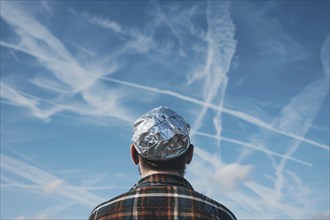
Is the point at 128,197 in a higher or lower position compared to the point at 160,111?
lower

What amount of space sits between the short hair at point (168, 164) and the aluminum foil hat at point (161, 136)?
0.21 ft

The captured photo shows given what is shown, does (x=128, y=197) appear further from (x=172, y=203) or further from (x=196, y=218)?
(x=196, y=218)

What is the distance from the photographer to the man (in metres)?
5.47

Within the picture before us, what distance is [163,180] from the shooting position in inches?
225

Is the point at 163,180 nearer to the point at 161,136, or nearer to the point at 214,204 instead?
the point at 161,136


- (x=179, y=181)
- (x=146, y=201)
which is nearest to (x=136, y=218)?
(x=146, y=201)

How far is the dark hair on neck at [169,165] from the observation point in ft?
18.9

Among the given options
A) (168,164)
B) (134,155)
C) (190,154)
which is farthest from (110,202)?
(190,154)

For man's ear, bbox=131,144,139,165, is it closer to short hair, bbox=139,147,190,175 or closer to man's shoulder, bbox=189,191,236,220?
short hair, bbox=139,147,190,175

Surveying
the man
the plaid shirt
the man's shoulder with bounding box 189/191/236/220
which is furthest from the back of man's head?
the man's shoulder with bounding box 189/191/236/220

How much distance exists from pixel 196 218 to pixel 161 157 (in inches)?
36.5

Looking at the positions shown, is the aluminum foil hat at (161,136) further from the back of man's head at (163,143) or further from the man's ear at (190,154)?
the man's ear at (190,154)

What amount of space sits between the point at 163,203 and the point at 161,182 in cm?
31

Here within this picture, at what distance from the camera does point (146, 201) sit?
5.54 meters
